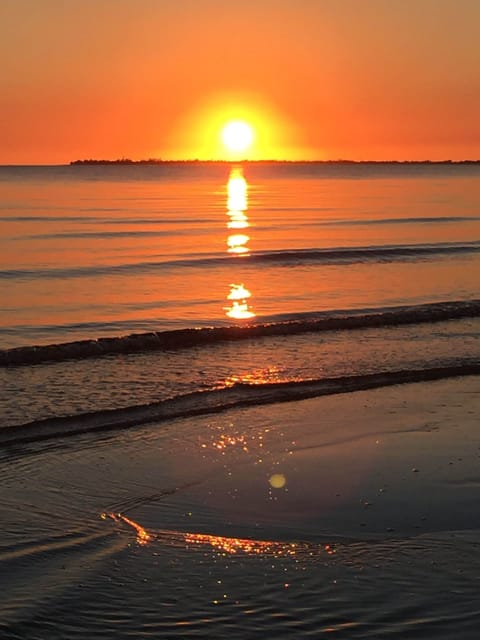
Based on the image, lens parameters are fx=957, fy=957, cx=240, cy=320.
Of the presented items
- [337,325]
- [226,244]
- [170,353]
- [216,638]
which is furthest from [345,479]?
[226,244]

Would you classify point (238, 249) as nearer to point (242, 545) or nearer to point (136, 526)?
point (136, 526)

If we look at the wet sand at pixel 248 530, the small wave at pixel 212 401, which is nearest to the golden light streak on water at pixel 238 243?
the small wave at pixel 212 401

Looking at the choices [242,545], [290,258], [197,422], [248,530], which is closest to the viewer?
[242,545]

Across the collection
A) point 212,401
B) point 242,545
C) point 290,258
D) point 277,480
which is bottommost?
point 242,545

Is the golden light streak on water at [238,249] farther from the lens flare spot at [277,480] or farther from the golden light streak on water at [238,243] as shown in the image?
the lens flare spot at [277,480]

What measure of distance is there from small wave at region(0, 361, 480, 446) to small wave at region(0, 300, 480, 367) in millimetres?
3407

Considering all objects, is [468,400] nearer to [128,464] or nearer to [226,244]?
[128,464]

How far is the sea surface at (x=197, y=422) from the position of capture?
5680mm

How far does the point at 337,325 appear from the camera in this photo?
683 inches

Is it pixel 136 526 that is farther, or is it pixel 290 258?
pixel 290 258

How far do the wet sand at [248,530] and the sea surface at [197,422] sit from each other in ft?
0.07

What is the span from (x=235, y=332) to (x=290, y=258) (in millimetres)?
15203

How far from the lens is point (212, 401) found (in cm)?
1135

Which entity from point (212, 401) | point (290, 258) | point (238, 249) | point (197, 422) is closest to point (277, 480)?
point (197, 422)
